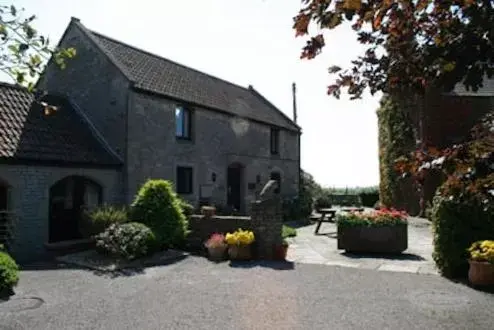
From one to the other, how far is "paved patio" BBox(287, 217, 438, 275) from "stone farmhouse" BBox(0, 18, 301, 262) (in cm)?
579

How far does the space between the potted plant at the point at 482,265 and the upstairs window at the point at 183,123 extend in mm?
11958

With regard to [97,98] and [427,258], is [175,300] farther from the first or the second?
[97,98]

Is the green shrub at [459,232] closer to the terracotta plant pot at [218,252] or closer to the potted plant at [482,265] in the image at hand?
the potted plant at [482,265]

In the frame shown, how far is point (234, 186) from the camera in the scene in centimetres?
2134

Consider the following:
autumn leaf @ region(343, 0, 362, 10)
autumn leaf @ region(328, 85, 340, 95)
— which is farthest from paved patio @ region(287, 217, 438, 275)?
autumn leaf @ region(343, 0, 362, 10)

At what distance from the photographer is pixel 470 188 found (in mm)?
2654

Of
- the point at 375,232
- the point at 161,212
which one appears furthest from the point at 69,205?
the point at 375,232

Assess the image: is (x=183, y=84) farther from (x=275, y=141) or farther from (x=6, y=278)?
(x=6, y=278)

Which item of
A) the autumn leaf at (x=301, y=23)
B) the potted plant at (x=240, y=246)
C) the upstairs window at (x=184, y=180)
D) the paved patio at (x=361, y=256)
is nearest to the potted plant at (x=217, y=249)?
the potted plant at (x=240, y=246)

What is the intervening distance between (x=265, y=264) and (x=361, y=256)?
2.77 metres

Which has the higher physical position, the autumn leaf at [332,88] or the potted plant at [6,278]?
the autumn leaf at [332,88]

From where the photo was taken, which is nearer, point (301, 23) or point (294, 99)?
point (301, 23)

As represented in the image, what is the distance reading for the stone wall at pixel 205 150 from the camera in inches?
612

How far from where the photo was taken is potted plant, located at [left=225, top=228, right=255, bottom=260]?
11305mm
